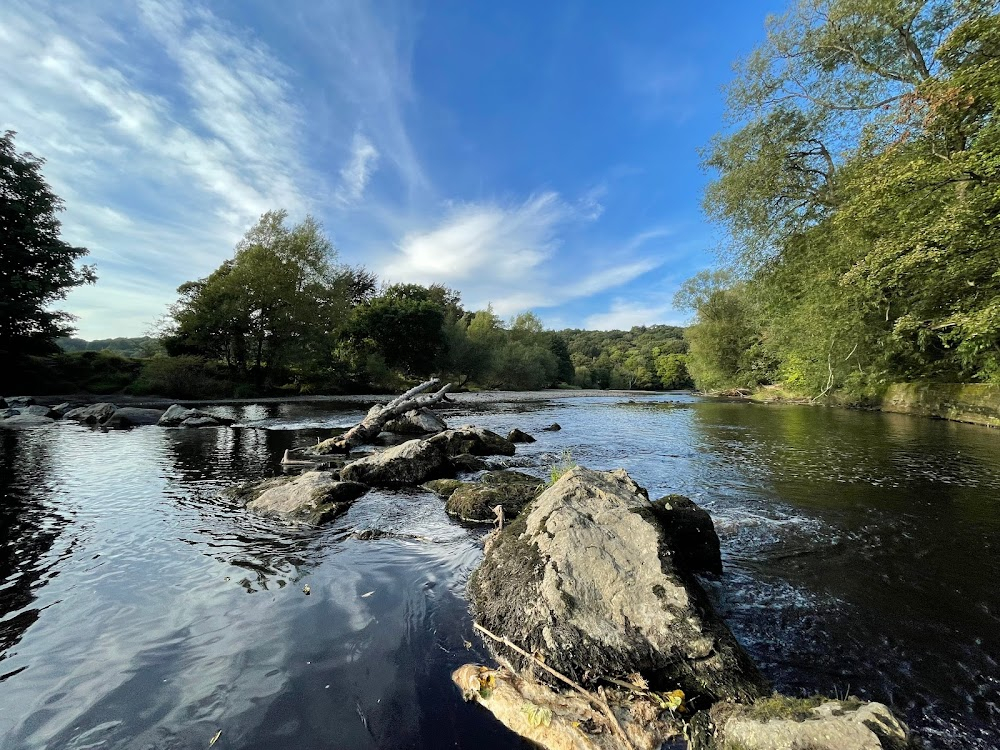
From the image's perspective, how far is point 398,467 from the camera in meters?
9.48

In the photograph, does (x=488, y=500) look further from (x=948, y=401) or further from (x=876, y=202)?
(x=948, y=401)

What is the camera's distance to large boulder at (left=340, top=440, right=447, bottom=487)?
30.6ft

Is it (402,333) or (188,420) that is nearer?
(188,420)

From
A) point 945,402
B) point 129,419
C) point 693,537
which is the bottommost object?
point 129,419

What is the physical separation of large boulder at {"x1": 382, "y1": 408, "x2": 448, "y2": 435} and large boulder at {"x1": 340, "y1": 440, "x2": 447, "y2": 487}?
6538mm

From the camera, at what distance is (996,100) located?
38.2 ft

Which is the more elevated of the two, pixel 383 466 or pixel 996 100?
pixel 996 100

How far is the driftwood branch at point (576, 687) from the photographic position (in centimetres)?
246

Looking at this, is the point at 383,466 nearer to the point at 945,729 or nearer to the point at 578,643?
the point at 578,643

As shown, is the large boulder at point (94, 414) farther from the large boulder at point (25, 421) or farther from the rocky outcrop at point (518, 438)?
the rocky outcrop at point (518, 438)

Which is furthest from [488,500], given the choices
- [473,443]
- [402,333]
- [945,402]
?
[402,333]

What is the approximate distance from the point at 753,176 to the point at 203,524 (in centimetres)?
2503

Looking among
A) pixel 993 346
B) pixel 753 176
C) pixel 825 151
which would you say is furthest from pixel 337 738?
pixel 825 151

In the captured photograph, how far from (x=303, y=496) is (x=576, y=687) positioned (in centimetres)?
589
